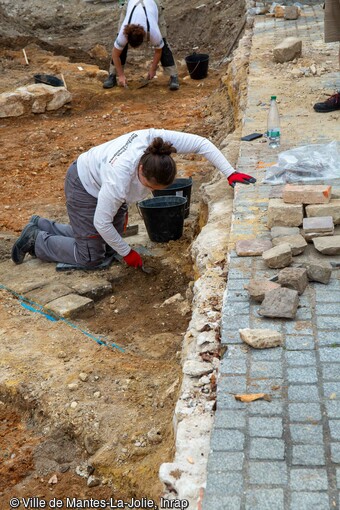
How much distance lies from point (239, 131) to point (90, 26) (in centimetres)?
1280

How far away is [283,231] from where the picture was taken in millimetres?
4668

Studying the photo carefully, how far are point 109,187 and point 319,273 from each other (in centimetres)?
186

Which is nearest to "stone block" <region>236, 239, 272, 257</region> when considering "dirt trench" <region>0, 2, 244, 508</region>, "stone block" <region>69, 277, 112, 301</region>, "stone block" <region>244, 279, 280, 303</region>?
"stone block" <region>244, 279, 280, 303</region>

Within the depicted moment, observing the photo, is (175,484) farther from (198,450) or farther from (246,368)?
(246,368)

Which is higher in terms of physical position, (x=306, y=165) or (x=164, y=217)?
(x=306, y=165)

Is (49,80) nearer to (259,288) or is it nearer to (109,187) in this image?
(109,187)

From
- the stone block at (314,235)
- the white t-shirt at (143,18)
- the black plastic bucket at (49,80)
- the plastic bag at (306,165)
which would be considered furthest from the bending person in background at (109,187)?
the black plastic bucket at (49,80)

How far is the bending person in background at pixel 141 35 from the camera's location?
11.5 meters

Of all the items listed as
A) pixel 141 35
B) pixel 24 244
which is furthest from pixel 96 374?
pixel 141 35

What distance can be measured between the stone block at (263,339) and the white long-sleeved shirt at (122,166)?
2.03m

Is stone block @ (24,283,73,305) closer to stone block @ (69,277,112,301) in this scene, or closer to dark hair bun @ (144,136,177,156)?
stone block @ (69,277,112,301)

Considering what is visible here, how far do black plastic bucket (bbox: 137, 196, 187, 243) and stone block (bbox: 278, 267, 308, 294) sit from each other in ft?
8.44

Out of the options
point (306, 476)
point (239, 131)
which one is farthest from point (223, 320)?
point (239, 131)

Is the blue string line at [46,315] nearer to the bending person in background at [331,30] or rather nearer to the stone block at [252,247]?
the stone block at [252,247]
